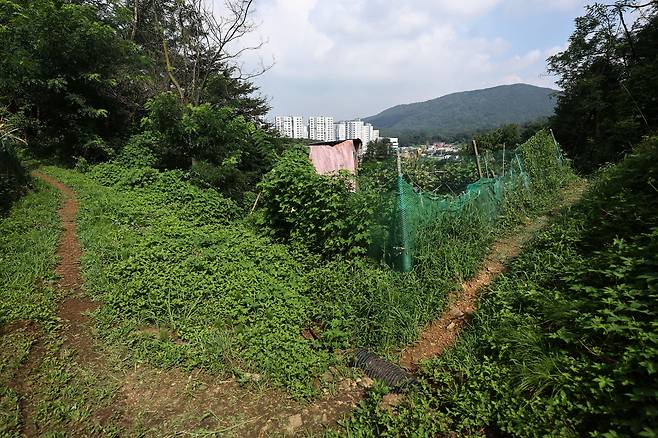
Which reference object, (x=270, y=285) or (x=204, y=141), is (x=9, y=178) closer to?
(x=204, y=141)

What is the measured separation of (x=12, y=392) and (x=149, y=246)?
2.57 metres

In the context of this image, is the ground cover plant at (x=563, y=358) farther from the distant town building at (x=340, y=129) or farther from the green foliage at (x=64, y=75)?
the distant town building at (x=340, y=129)

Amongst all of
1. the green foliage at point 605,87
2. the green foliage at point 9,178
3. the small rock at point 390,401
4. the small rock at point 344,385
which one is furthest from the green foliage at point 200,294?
the green foliage at point 605,87

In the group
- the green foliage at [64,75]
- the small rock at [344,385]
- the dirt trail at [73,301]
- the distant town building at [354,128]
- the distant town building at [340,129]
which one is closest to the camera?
the small rock at [344,385]

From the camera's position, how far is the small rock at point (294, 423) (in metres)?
2.66

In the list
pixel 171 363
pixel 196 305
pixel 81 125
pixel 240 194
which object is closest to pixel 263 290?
pixel 196 305

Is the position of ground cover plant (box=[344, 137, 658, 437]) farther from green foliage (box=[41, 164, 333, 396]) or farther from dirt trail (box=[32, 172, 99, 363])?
dirt trail (box=[32, 172, 99, 363])

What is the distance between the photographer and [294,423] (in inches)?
107

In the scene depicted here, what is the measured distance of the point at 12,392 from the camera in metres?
2.60

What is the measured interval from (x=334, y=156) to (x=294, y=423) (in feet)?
30.6

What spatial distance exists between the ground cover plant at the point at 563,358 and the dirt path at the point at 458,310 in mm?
305

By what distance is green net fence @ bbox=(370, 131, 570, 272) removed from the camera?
4469 mm

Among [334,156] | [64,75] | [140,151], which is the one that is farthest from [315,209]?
[64,75]

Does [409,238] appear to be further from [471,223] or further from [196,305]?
[196,305]
